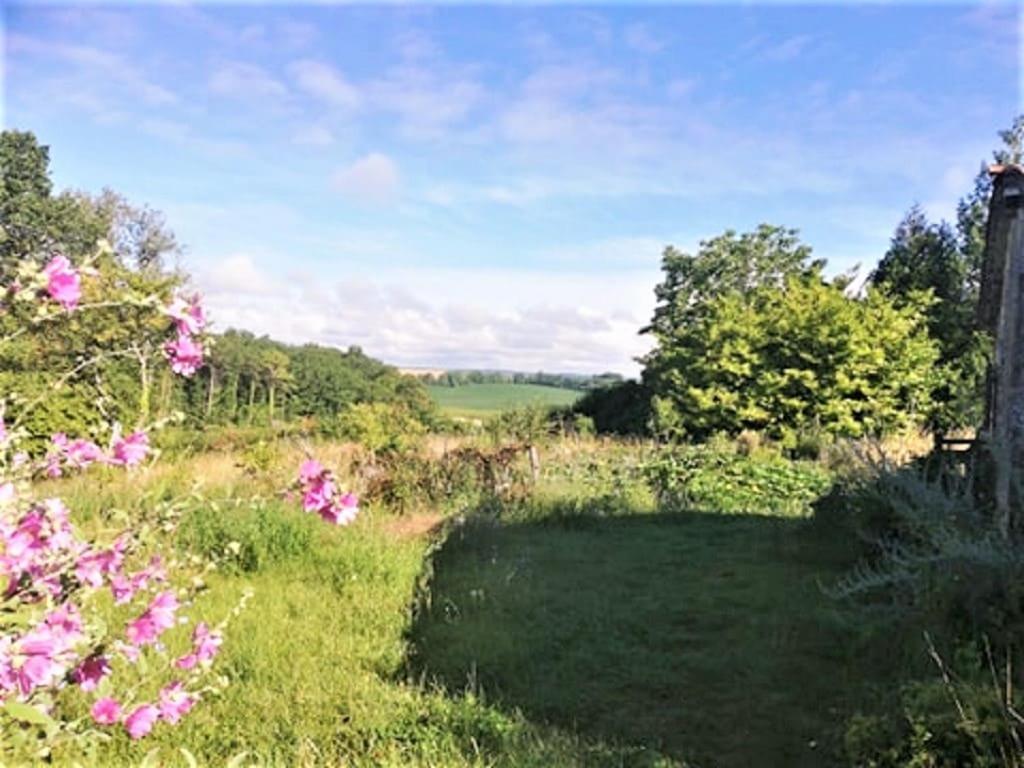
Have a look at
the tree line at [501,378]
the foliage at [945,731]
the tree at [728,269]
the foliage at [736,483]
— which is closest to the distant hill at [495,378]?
the tree line at [501,378]

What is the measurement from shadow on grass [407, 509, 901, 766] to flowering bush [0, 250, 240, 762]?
93.9 inches

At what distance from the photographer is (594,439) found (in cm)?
1659

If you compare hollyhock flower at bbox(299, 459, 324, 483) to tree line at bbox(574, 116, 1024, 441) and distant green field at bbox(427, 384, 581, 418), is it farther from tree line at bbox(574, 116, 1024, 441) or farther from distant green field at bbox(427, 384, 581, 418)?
distant green field at bbox(427, 384, 581, 418)

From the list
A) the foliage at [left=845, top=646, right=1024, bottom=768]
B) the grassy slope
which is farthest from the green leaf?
the foliage at [left=845, top=646, right=1024, bottom=768]

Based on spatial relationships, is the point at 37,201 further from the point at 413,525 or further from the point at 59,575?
the point at 59,575

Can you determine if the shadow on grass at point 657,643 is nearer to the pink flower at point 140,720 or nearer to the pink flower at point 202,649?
the pink flower at point 202,649

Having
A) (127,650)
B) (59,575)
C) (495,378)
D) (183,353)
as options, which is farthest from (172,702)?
(495,378)

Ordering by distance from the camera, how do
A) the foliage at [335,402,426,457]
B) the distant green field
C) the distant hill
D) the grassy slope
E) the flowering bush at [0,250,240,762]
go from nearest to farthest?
the flowering bush at [0,250,240,762] < the grassy slope < the foliage at [335,402,426,457] < the distant green field < the distant hill

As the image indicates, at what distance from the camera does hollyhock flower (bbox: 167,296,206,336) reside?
178cm

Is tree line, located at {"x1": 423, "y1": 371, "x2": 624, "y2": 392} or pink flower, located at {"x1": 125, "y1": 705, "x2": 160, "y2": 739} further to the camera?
tree line, located at {"x1": 423, "y1": 371, "x2": 624, "y2": 392}

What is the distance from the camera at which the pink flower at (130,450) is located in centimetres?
184

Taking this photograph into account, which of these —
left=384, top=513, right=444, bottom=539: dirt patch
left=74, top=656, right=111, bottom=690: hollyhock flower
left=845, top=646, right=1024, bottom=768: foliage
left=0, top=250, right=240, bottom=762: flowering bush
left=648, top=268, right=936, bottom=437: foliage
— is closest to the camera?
left=0, top=250, right=240, bottom=762: flowering bush

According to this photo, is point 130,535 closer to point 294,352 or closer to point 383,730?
point 383,730

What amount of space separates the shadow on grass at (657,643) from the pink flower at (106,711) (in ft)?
7.64
